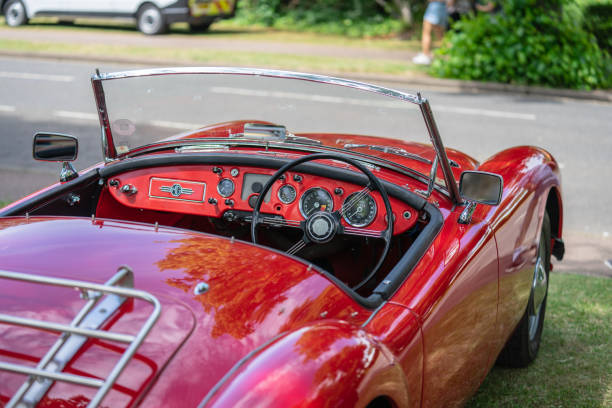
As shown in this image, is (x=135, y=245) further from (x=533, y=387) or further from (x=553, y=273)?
(x=553, y=273)

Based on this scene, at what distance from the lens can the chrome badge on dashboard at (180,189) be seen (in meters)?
3.37

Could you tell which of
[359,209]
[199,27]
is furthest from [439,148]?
[199,27]

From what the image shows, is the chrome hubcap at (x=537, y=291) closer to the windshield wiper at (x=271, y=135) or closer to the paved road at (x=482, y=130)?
the windshield wiper at (x=271, y=135)

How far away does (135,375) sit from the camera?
1.85m

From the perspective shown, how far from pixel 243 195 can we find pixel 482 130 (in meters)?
6.77

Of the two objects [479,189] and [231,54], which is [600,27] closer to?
[231,54]

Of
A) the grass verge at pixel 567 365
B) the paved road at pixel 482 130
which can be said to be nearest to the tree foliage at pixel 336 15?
the paved road at pixel 482 130

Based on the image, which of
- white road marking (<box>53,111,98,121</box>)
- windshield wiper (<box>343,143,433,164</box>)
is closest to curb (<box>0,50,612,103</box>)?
white road marking (<box>53,111,98,121</box>)

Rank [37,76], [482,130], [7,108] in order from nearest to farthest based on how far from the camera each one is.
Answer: [482,130] → [7,108] → [37,76]

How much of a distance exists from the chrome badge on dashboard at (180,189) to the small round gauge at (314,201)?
0.49m

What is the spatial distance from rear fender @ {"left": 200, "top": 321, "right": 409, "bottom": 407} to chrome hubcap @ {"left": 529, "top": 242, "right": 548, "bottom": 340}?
1.83 meters

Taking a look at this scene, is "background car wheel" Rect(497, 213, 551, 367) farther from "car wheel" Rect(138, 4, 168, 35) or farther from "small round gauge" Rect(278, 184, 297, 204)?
"car wheel" Rect(138, 4, 168, 35)

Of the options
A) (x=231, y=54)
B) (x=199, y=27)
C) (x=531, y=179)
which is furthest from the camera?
(x=199, y=27)

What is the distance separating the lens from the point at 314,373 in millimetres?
1869
